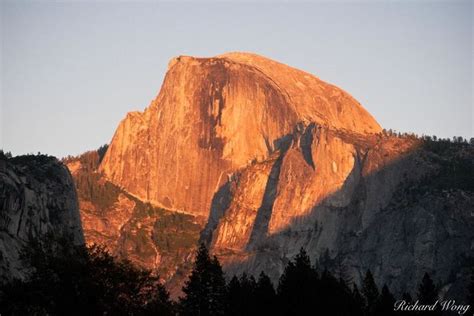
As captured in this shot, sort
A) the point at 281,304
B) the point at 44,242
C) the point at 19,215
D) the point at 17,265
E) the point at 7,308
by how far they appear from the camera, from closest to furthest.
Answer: the point at 7,308, the point at 44,242, the point at 17,265, the point at 281,304, the point at 19,215

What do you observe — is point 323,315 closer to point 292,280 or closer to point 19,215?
point 292,280

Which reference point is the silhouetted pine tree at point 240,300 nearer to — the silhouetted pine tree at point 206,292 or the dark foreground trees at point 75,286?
the silhouetted pine tree at point 206,292

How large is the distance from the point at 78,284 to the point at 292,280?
49227 millimetres

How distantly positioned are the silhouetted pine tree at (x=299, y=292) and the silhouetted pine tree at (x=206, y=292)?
19.3 ft

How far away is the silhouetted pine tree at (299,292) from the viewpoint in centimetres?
12062

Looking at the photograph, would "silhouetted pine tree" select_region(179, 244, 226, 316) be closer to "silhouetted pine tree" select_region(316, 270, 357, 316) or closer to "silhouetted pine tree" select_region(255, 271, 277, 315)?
"silhouetted pine tree" select_region(255, 271, 277, 315)

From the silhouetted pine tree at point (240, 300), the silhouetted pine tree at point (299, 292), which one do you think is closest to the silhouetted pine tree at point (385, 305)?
the silhouetted pine tree at point (299, 292)

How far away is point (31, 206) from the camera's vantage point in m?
166

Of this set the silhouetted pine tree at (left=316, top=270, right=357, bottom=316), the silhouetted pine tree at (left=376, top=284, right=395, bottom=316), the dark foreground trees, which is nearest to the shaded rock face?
the silhouetted pine tree at (left=316, top=270, right=357, bottom=316)

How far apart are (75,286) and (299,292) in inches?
1841

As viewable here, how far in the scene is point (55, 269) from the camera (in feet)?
261

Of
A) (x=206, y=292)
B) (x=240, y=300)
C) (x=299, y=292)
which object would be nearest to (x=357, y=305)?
(x=299, y=292)

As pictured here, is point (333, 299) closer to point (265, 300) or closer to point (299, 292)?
point (299, 292)

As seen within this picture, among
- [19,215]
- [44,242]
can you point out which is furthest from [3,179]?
[44,242]
